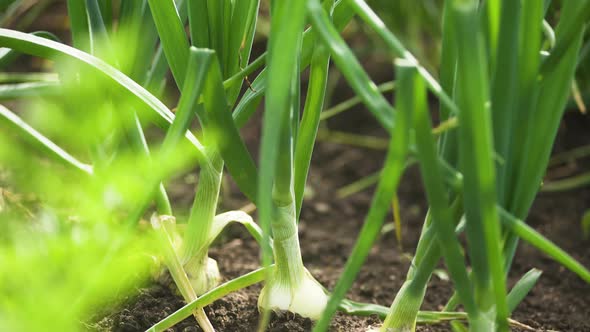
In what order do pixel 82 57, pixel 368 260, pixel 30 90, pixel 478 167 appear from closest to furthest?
pixel 478 167 → pixel 82 57 → pixel 30 90 → pixel 368 260

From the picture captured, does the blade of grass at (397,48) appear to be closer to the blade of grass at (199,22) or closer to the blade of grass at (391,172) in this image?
the blade of grass at (391,172)

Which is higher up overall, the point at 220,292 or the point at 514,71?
the point at 514,71

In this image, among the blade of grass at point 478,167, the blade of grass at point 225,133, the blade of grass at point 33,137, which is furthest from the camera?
the blade of grass at point 33,137

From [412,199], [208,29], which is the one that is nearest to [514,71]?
[208,29]

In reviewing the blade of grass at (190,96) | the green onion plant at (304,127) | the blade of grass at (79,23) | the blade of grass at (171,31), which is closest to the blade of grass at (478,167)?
the green onion plant at (304,127)

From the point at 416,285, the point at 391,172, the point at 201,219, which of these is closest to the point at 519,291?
the point at 416,285

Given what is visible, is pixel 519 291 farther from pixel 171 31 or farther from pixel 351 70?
pixel 171 31

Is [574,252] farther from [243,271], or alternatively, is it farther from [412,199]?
[243,271]

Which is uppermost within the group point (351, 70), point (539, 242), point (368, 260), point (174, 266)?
point (351, 70)

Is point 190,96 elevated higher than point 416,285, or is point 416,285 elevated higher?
point 190,96
